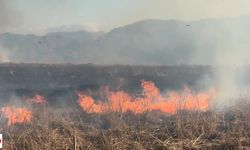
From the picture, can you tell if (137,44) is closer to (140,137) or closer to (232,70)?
(232,70)

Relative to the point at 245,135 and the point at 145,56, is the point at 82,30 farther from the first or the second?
the point at 245,135

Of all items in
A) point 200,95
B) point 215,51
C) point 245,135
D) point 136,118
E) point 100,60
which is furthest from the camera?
point 100,60

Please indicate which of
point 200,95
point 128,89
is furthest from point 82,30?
point 200,95

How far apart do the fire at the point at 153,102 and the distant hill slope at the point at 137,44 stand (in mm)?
22594

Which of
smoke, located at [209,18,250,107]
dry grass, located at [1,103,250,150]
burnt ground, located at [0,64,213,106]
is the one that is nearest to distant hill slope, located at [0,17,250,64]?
smoke, located at [209,18,250,107]

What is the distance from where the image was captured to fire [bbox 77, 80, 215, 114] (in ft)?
78.5

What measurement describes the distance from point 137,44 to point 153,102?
4585cm

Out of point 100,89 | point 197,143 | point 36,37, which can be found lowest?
point 197,143

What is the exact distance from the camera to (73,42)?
77188 millimetres

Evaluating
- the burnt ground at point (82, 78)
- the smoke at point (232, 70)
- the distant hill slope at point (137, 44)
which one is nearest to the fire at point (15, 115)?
the burnt ground at point (82, 78)

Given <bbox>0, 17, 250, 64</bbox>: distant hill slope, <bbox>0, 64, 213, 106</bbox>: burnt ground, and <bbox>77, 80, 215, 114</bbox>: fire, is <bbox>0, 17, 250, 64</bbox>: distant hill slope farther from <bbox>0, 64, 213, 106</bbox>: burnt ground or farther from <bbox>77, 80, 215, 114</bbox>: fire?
<bbox>77, 80, 215, 114</bbox>: fire

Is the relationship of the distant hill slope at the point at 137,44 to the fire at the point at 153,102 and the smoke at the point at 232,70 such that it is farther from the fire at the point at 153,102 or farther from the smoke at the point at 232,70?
the fire at the point at 153,102

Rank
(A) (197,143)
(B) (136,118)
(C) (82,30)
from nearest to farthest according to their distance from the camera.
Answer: (A) (197,143)
(B) (136,118)
(C) (82,30)

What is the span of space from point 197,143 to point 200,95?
1485 cm
